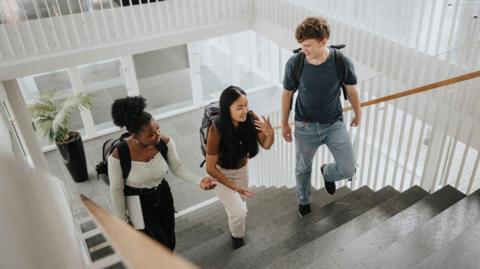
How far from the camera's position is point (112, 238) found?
3.14ft

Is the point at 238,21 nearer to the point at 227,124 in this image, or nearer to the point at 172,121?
the point at 172,121

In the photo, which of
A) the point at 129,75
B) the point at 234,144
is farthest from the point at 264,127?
the point at 129,75

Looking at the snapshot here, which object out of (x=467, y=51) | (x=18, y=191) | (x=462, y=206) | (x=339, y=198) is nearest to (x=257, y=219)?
(x=339, y=198)

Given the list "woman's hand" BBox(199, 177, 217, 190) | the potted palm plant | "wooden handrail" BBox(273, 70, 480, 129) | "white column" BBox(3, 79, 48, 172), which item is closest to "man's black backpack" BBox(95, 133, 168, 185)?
"woman's hand" BBox(199, 177, 217, 190)

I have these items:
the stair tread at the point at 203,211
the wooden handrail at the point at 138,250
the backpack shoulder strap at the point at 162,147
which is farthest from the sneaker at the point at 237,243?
the wooden handrail at the point at 138,250

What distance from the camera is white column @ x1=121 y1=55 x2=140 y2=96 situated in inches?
314

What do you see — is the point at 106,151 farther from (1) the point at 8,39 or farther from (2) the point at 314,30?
(1) the point at 8,39

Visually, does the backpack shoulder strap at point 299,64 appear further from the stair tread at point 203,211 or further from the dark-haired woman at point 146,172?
the stair tread at point 203,211

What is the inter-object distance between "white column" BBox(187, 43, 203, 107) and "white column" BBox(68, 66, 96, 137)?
2.24 m

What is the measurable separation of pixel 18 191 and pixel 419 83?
13.3 ft

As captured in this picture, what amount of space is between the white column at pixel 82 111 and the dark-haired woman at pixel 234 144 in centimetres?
551

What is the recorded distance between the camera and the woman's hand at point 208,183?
112 inches

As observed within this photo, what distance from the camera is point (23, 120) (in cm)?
618

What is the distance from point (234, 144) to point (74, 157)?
4.56m
